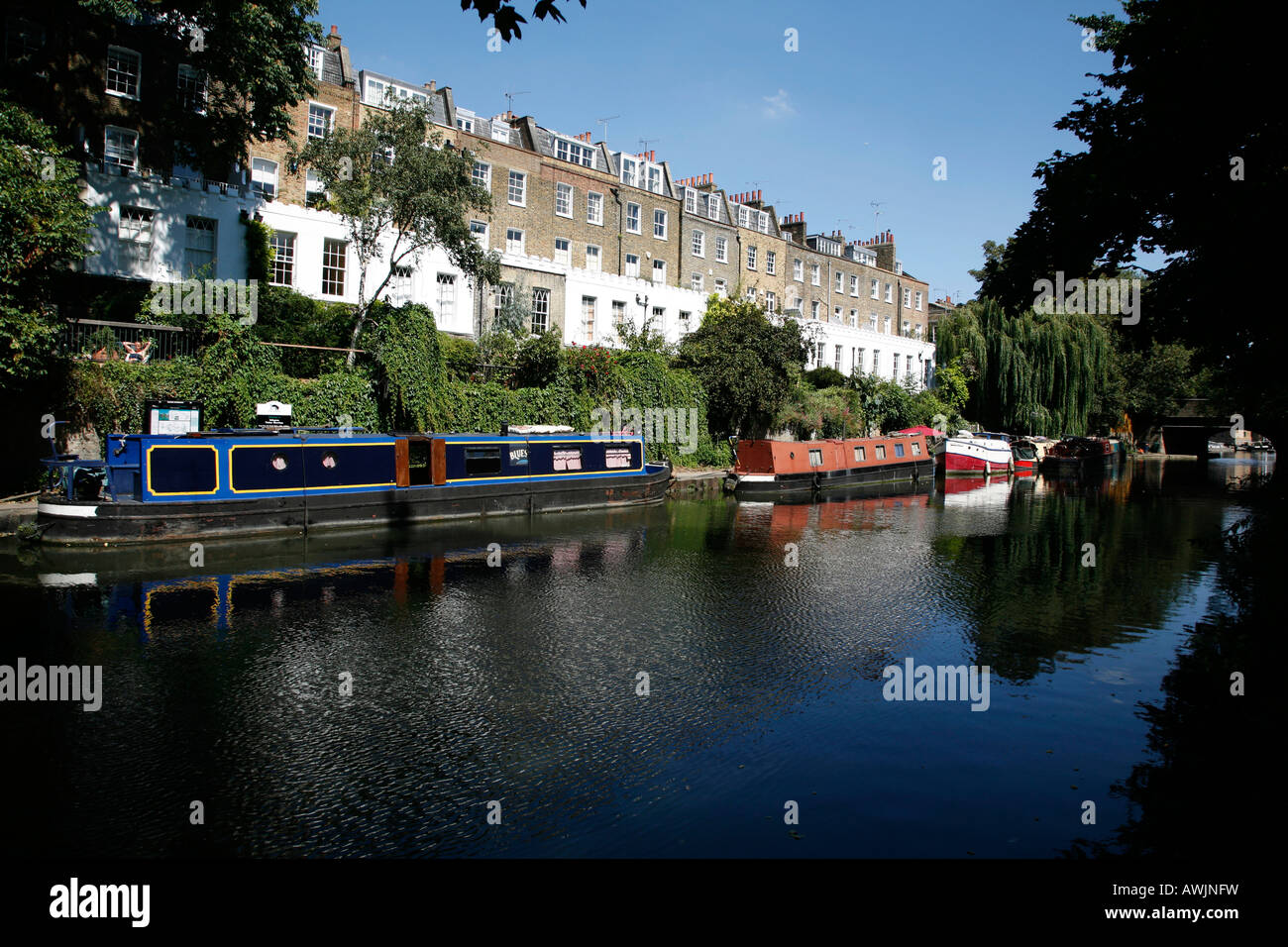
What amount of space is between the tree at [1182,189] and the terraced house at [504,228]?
16.3m

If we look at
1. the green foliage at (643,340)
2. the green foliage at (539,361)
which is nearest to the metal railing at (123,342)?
the green foliage at (539,361)

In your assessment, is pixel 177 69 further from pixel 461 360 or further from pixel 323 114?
pixel 461 360

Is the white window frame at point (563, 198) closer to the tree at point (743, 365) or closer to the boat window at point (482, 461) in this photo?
the tree at point (743, 365)

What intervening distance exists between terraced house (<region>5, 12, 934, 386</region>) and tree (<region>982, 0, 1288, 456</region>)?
1633 cm

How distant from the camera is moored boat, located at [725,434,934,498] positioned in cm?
2720

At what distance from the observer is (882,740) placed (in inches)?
268

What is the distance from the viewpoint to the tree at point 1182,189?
830cm

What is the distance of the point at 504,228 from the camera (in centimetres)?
3353

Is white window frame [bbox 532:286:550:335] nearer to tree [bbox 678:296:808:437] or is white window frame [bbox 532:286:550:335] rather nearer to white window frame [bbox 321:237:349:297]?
tree [bbox 678:296:808:437]

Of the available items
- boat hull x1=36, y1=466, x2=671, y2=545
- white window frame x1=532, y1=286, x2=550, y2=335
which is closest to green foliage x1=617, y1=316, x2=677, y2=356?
white window frame x1=532, y1=286, x2=550, y2=335

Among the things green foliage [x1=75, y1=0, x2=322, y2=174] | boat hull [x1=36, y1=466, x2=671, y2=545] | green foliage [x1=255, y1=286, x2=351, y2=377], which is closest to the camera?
boat hull [x1=36, y1=466, x2=671, y2=545]

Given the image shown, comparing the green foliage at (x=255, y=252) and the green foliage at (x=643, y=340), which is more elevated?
the green foliage at (x=255, y=252)

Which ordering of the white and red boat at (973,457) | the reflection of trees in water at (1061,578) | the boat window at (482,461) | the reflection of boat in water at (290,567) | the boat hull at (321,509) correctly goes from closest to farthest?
the reflection of trees in water at (1061,578)
the reflection of boat in water at (290,567)
the boat hull at (321,509)
the boat window at (482,461)
the white and red boat at (973,457)
